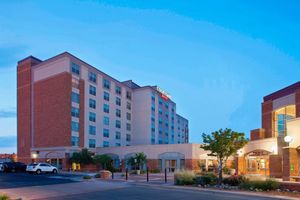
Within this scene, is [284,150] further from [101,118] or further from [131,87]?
[131,87]

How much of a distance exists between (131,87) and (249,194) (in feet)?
219

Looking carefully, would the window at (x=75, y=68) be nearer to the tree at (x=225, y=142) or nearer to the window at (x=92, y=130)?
the window at (x=92, y=130)

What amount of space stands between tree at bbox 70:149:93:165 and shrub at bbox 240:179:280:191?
36.4 metres

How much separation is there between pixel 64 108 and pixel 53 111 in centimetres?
288

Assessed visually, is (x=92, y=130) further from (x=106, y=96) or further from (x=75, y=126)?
(x=106, y=96)

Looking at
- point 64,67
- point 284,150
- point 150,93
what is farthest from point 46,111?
point 284,150

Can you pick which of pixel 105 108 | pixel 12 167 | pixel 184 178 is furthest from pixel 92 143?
pixel 184 178

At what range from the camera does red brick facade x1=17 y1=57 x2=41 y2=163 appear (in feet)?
196

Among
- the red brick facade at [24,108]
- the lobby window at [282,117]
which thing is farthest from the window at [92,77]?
the lobby window at [282,117]

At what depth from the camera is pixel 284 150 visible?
25.0 meters

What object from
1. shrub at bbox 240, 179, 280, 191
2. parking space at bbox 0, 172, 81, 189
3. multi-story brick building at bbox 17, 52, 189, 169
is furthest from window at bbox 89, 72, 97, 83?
shrub at bbox 240, 179, 280, 191

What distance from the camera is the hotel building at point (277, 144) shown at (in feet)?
80.8

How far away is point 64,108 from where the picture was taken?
54594 millimetres

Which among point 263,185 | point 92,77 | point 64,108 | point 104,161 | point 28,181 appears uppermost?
point 92,77
